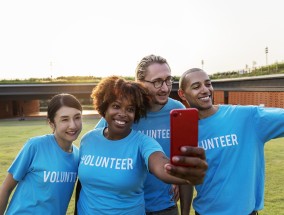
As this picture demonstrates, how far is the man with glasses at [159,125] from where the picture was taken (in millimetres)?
3133

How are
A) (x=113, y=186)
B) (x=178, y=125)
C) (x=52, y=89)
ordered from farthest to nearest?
1. (x=52, y=89)
2. (x=113, y=186)
3. (x=178, y=125)

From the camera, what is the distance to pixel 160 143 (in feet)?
10.4

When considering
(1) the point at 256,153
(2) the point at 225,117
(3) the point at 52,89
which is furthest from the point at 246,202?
(3) the point at 52,89

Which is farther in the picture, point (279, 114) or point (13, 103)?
point (13, 103)

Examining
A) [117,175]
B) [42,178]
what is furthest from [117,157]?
[42,178]

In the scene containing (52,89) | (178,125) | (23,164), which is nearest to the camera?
(178,125)

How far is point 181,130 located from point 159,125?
1.46 meters

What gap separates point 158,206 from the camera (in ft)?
10.3

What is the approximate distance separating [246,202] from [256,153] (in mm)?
428

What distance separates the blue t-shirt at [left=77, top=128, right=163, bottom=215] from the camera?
2.48 meters

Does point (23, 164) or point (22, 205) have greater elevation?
point (23, 164)

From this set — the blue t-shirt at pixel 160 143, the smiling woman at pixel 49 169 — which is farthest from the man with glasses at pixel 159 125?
the smiling woman at pixel 49 169

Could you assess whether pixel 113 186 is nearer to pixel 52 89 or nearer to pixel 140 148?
pixel 140 148

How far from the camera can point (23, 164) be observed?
294 centimetres
